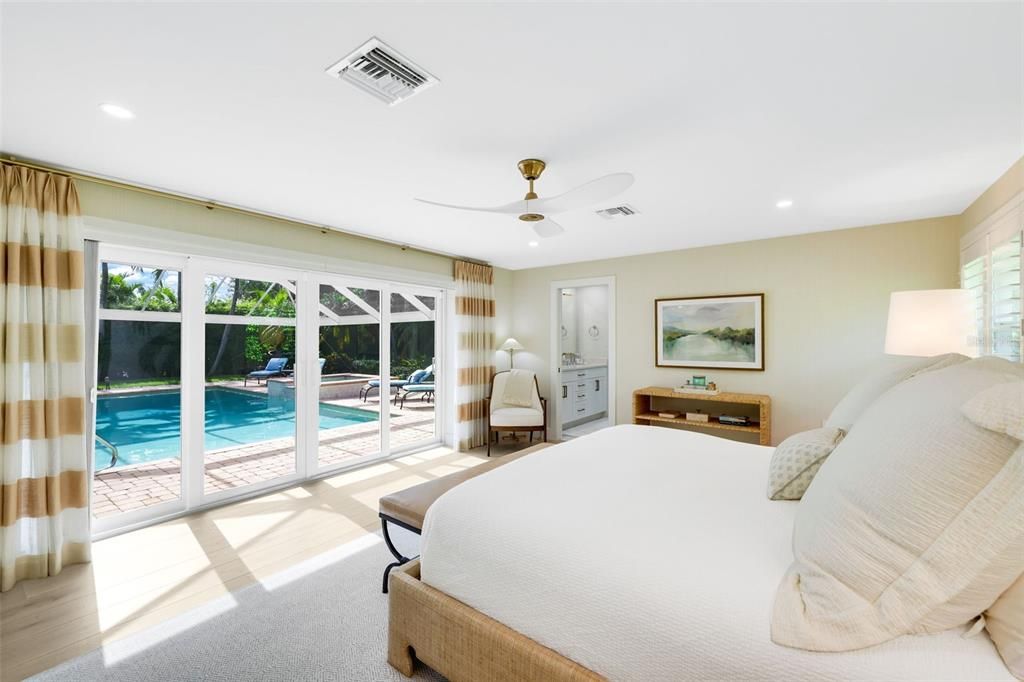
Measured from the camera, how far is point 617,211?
3486 millimetres

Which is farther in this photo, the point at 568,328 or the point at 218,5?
the point at 568,328

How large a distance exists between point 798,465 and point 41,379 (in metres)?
3.85

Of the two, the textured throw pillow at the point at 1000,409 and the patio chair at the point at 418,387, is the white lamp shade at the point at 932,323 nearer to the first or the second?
the textured throw pillow at the point at 1000,409

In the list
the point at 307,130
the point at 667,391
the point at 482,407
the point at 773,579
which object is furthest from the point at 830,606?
the point at 482,407

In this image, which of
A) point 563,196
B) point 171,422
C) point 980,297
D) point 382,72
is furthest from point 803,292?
point 171,422

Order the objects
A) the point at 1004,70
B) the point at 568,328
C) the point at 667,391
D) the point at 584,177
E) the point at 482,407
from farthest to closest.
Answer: the point at 568,328 < the point at 482,407 < the point at 667,391 < the point at 584,177 < the point at 1004,70

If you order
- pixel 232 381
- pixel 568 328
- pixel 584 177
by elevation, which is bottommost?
pixel 232 381

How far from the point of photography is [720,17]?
1.42 meters

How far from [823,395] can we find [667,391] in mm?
1387

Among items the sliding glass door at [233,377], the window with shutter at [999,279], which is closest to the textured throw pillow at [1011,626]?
the window with shutter at [999,279]

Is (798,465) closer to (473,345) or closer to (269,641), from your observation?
(269,641)

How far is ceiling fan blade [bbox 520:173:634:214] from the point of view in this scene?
204 centimetres

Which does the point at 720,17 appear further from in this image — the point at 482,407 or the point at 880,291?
the point at 482,407

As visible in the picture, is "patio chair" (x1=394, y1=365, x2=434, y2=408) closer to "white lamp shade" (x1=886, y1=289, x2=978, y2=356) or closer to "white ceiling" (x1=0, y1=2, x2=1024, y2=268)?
"white ceiling" (x1=0, y1=2, x2=1024, y2=268)
